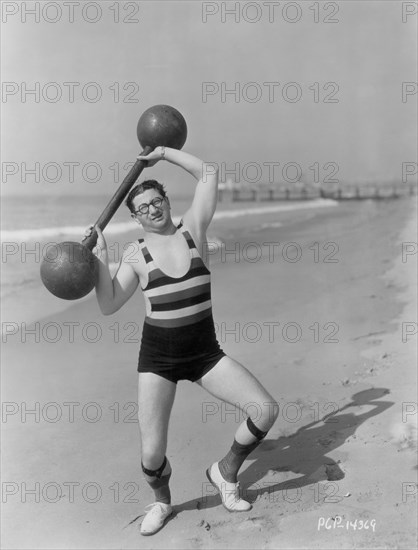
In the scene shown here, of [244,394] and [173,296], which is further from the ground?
[173,296]

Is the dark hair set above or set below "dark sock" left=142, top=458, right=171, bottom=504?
above

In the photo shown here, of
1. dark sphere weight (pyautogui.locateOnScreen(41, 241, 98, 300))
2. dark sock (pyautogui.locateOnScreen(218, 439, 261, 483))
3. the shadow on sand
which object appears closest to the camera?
dark sphere weight (pyautogui.locateOnScreen(41, 241, 98, 300))

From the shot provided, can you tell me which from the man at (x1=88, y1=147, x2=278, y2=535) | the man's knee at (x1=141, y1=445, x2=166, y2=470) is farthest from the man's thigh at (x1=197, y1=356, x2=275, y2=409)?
the man's knee at (x1=141, y1=445, x2=166, y2=470)

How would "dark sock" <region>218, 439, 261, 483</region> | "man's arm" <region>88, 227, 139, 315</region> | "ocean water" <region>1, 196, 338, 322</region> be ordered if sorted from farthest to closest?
"ocean water" <region>1, 196, 338, 322</region>
"dark sock" <region>218, 439, 261, 483</region>
"man's arm" <region>88, 227, 139, 315</region>

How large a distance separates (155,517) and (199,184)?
178cm

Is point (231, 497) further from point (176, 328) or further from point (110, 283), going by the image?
point (110, 283)

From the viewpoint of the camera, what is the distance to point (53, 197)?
38.9 m

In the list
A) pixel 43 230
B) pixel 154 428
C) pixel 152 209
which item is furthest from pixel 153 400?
pixel 43 230

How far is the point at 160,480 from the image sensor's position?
11.2 feet

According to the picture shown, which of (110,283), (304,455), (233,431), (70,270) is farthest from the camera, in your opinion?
(233,431)

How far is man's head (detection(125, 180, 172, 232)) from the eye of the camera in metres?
3.30

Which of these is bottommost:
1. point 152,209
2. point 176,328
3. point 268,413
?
point 268,413

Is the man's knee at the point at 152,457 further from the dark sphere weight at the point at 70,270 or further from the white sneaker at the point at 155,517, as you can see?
the dark sphere weight at the point at 70,270

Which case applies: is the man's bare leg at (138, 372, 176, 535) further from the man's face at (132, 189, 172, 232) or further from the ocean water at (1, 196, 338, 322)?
the ocean water at (1, 196, 338, 322)
